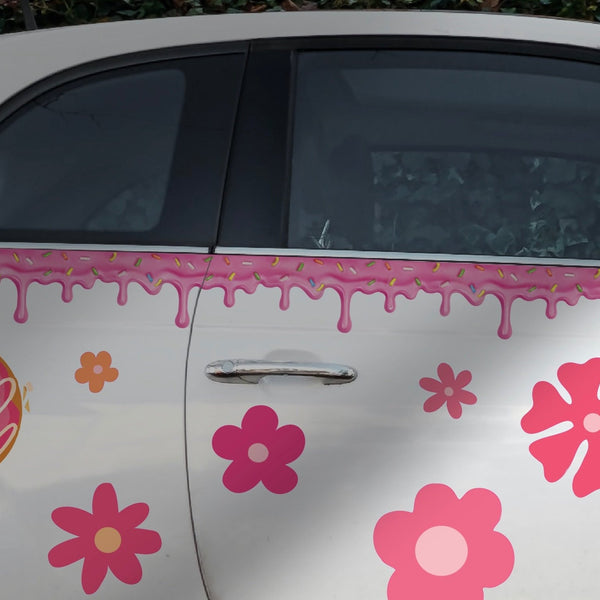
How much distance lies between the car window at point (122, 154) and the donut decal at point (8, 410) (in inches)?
11.4

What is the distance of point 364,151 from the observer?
173 cm

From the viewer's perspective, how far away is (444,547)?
59.2 inches

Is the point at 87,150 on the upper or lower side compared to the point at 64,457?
upper

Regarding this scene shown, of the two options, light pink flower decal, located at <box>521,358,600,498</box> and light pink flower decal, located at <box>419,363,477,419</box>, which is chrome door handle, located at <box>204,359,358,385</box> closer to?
light pink flower decal, located at <box>419,363,477,419</box>

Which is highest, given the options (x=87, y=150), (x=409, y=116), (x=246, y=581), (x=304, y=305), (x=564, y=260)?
(x=409, y=116)

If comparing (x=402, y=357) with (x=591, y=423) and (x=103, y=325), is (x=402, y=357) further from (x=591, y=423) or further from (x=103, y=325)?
(x=103, y=325)

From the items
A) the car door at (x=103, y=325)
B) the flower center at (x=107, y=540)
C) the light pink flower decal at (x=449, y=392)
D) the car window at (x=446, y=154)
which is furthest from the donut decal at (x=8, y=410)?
the light pink flower decal at (x=449, y=392)

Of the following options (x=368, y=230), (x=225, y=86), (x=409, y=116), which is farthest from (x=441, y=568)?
(x=225, y=86)

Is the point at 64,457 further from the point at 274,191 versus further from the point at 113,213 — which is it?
the point at 274,191

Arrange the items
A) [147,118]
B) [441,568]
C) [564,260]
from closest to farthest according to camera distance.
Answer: [441,568], [564,260], [147,118]

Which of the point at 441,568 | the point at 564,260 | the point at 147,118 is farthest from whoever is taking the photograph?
the point at 147,118

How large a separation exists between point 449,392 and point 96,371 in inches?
24.4

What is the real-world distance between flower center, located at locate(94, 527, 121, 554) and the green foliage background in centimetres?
456

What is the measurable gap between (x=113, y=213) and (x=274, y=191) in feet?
1.03
